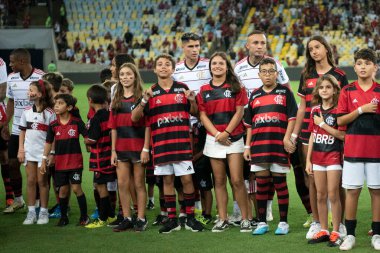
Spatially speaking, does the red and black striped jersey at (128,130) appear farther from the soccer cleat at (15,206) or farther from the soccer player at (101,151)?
the soccer cleat at (15,206)

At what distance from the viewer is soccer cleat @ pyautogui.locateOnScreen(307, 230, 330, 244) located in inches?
307

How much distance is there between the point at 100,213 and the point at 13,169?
1.85 m

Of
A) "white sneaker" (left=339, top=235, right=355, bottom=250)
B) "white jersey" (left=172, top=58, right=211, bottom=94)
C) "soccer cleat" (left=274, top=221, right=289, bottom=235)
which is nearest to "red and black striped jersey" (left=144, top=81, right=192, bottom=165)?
"white jersey" (left=172, top=58, right=211, bottom=94)

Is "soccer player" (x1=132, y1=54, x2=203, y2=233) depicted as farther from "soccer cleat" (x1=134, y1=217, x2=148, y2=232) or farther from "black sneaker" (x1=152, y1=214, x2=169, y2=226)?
"black sneaker" (x1=152, y1=214, x2=169, y2=226)

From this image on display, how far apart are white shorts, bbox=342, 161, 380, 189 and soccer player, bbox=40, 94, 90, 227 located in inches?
129

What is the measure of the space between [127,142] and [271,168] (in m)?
1.66

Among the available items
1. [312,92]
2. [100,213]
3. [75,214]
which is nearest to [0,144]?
[75,214]

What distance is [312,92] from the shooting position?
807 cm

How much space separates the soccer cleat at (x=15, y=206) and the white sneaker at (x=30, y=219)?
0.78 metres

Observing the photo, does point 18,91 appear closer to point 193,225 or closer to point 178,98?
point 178,98

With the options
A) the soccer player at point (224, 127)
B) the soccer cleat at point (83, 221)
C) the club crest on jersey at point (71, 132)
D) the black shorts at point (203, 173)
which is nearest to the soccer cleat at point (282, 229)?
the soccer player at point (224, 127)

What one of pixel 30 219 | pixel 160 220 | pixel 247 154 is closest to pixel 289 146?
pixel 247 154

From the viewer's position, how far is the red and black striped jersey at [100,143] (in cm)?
914

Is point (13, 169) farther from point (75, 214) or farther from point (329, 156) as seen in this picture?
point (329, 156)
